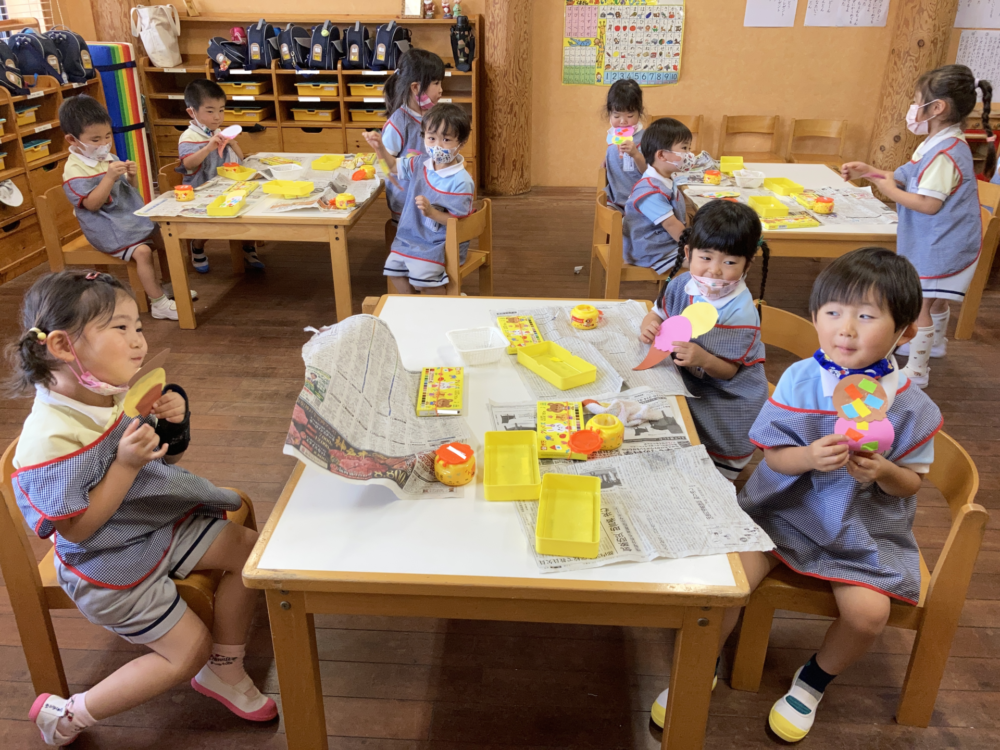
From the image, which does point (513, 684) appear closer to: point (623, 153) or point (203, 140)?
point (623, 153)

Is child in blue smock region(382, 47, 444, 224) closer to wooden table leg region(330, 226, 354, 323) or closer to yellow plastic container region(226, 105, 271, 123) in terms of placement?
wooden table leg region(330, 226, 354, 323)

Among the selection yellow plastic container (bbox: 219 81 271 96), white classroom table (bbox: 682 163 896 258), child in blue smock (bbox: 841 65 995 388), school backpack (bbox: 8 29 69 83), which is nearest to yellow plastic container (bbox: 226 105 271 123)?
yellow plastic container (bbox: 219 81 271 96)

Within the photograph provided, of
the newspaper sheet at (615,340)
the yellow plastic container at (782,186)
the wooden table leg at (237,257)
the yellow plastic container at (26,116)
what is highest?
the yellow plastic container at (26,116)

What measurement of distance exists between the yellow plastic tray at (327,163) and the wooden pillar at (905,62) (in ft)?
12.8

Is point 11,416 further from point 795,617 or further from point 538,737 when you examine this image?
point 795,617

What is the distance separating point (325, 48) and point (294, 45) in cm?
24

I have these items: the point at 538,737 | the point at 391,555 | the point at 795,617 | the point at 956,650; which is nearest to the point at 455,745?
the point at 538,737

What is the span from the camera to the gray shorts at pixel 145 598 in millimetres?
1470

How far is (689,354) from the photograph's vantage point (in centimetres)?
182

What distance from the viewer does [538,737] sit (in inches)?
66.5

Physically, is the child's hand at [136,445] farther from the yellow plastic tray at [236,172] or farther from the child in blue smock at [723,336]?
the yellow plastic tray at [236,172]

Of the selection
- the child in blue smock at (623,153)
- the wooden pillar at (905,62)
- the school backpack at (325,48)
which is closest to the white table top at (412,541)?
the child in blue smock at (623,153)

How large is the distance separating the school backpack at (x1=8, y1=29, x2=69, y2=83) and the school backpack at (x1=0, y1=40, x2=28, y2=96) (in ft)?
0.62

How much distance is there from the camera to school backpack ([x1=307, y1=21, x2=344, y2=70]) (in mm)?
5555
